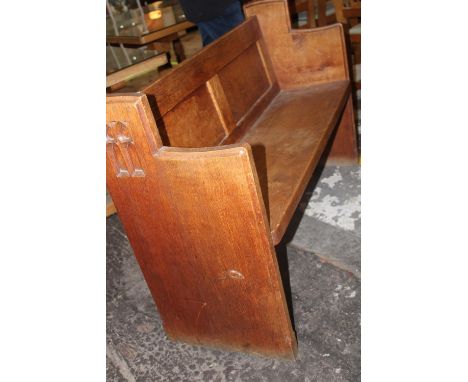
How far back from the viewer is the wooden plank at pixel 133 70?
328cm

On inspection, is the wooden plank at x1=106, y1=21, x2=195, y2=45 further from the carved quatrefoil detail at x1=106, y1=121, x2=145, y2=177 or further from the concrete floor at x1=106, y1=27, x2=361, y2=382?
the carved quatrefoil detail at x1=106, y1=121, x2=145, y2=177

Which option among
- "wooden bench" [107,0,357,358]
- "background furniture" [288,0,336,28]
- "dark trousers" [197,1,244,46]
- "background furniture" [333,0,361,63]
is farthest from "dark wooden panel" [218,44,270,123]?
"background furniture" [288,0,336,28]

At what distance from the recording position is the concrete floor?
1823 mm

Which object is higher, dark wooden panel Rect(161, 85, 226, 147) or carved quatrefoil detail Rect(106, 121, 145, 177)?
carved quatrefoil detail Rect(106, 121, 145, 177)

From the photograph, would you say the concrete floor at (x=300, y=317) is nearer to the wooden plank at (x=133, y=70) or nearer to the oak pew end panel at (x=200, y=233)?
the oak pew end panel at (x=200, y=233)

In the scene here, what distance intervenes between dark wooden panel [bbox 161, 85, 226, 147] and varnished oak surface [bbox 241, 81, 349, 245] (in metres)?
0.26

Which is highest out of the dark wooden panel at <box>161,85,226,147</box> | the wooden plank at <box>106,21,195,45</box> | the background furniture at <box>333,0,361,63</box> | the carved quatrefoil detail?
the carved quatrefoil detail

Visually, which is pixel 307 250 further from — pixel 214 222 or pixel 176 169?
pixel 176 169

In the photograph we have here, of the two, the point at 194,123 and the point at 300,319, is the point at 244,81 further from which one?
the point at 300,319

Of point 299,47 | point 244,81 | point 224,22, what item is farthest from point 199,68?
point 224,22

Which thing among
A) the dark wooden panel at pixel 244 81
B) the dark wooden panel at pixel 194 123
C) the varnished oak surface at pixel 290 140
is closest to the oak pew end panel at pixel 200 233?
the varnished oak surface at pixel 290 140

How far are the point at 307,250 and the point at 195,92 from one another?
1.07 meters

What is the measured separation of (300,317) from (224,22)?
253 cm

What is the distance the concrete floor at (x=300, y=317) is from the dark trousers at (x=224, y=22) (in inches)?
66.3
